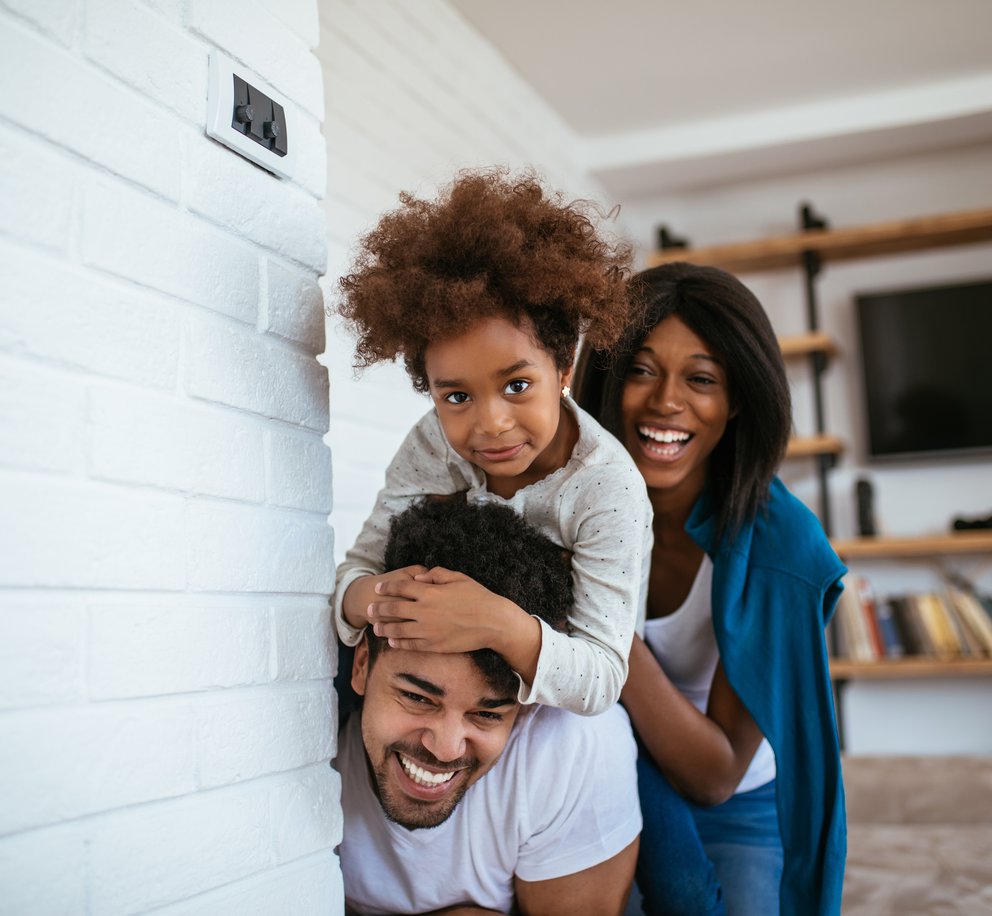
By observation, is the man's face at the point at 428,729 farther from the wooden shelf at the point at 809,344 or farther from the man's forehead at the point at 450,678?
the wooden shelf at the point at 809,344

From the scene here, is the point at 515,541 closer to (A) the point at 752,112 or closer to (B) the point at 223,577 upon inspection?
(B) the point at 223,577

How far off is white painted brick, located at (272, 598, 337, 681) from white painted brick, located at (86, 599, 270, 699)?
0.03 m

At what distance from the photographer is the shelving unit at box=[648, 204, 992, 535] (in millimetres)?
4406

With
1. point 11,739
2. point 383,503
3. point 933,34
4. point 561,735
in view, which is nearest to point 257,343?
point 383,503

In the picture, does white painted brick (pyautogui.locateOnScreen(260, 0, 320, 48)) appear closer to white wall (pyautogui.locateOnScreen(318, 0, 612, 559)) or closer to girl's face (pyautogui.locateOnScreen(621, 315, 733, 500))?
girl's face (pyautogui.locateOnScreen(621, 315, 733, 500))

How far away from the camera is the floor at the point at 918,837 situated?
73.5 inches

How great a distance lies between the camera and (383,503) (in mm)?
1531

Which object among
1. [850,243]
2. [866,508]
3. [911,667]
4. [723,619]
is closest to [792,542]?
[723,619]

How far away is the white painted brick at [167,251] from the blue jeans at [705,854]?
1015 mm

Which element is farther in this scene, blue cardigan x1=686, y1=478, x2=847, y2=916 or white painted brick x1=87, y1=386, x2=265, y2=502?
blue cardigan x1=686, y1=478, x2=847, y2=916

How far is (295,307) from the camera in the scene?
50.3 inches

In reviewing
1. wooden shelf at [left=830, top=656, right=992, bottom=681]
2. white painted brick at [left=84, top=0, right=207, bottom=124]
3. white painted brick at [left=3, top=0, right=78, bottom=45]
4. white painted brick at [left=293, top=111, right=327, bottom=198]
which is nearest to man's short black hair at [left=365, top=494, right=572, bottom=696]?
white painted brick at [left=293, top=111, right=327, bottom=198]

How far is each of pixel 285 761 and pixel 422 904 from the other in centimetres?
38

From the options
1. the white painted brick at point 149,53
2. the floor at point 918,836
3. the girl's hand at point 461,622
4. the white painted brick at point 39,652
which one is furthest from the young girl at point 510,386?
the floor at point 918,836
